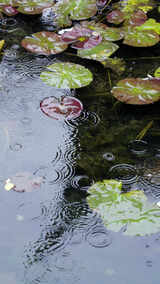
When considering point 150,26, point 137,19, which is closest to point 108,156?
point 150,26

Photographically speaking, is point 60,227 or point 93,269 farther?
point 60,227

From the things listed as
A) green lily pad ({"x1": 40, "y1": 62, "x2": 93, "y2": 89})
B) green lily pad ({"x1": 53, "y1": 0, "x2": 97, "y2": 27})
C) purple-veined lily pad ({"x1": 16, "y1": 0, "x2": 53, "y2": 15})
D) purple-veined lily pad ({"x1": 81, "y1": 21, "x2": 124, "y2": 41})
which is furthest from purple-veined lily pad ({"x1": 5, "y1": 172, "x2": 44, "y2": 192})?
purple-veined lily pad ({"x1": 16, "y1": 0, "x2": 53, "y2": 15})

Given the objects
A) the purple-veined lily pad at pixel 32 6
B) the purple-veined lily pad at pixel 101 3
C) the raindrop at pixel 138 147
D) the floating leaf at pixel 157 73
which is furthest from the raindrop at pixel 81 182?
the purple-veined lily pad at pixel 101 3

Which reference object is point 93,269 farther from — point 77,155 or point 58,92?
point 58,92

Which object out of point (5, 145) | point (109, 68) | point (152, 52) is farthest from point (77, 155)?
point (152, 52)

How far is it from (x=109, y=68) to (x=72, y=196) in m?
0.93

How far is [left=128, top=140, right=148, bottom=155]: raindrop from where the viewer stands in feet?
5.39

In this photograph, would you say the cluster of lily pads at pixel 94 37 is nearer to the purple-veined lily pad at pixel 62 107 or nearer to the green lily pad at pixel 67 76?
the green lily pad at pixel 67 76

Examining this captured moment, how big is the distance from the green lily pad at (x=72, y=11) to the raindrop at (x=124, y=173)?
4.26 ft

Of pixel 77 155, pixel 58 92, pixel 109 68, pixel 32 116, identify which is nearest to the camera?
pixel 77 155

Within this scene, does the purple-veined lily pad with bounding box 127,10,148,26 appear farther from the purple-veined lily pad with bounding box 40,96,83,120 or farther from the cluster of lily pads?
the purple-veined lily pad with bounding box 40,96,83,120

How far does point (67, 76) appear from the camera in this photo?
77.9 inches

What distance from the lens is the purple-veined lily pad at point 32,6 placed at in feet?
8.28

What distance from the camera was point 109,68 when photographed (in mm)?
2105
